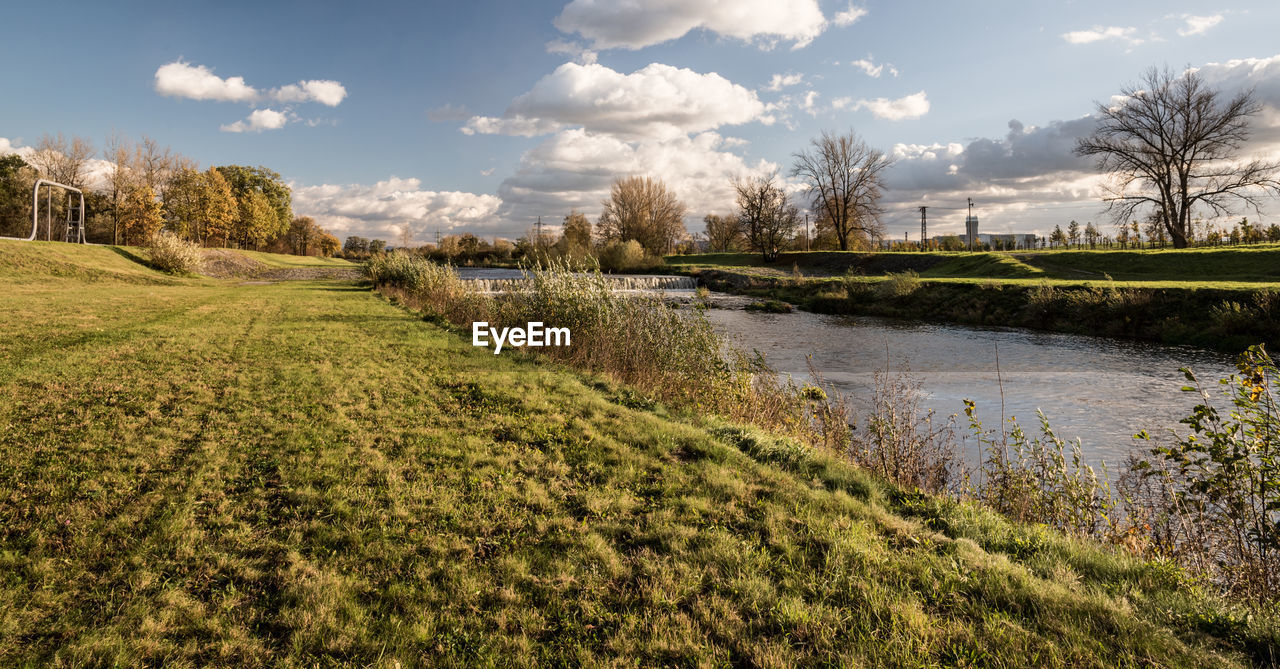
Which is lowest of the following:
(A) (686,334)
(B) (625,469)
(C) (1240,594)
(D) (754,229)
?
(C) (1240,594)

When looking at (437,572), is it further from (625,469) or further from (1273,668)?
(1273,668)

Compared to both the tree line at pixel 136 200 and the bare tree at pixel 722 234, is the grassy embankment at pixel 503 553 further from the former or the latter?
the bare tree at pixel 722 234

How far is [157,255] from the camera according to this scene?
28.8 m

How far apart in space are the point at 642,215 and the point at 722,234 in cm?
1807

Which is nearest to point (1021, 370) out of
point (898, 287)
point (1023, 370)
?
point (1023, 370)

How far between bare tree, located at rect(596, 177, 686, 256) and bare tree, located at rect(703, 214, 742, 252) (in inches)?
315

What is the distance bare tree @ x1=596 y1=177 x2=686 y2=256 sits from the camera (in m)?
58.9

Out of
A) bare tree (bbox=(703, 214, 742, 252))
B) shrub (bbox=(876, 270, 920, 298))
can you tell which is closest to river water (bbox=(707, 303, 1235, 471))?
shrub (bbox=(876, 270, 920, 298))

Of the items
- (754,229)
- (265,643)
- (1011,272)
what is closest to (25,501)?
(265,643)

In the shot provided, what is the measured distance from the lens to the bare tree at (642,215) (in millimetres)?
58875

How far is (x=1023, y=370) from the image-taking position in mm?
11906

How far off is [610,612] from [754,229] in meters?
50.7

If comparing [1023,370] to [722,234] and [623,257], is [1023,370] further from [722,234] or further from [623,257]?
[722,234]

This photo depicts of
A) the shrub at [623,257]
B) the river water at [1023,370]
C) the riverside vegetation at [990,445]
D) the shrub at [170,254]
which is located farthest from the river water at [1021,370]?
the shrub at [623,257]
